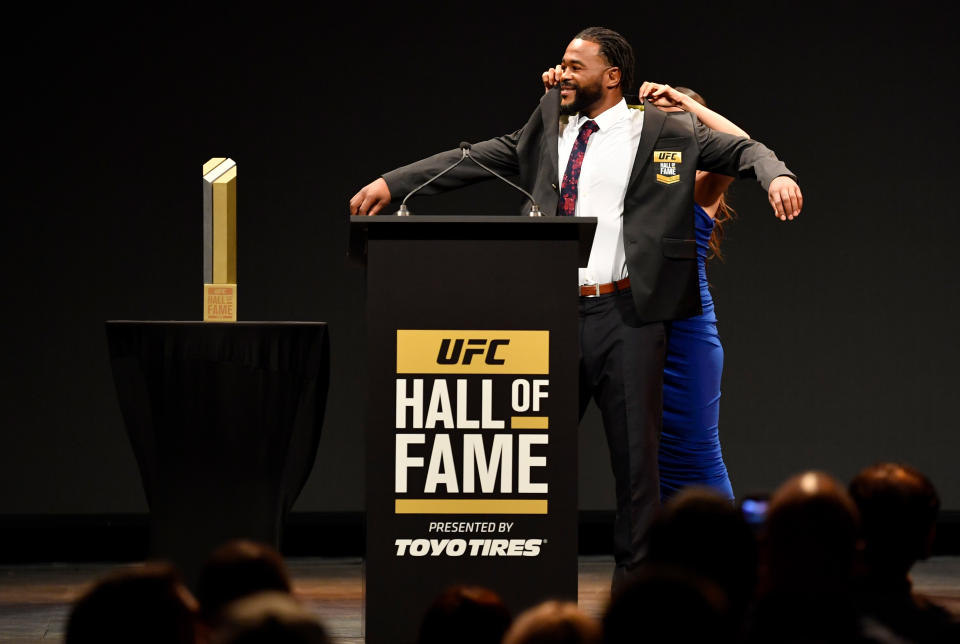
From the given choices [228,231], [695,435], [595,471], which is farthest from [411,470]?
[595,471]

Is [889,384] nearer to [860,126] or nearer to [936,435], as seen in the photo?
[936,435]

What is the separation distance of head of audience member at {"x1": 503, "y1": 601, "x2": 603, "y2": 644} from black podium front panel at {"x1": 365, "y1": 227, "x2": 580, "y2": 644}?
1.25 metres

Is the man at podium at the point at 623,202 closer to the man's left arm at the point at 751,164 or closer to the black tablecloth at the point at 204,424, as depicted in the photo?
the man's left arm at the point at 751,164

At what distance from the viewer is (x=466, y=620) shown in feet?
5.73

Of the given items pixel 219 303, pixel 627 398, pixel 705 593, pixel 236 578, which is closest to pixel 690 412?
pixel 627 398

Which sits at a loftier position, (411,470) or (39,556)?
(411,470)

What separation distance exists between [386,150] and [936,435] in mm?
2396

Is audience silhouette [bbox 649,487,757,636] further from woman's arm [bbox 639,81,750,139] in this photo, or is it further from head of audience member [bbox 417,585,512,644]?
woman's arm [bbox 639,81,750,139]

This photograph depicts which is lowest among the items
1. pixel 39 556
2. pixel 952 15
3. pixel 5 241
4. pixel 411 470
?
pixel 39 556

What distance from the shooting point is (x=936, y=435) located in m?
5.10

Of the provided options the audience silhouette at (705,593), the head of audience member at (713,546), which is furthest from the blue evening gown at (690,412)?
the head of audience member at (713,546)

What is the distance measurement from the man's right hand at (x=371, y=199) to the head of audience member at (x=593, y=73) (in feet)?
1.59

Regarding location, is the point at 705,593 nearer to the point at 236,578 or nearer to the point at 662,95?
the point at 236,578

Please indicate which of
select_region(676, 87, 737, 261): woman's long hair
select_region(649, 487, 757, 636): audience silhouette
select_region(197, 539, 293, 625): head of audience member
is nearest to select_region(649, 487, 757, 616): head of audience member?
select_region(649, 487, 757, 636): audience silhouette
